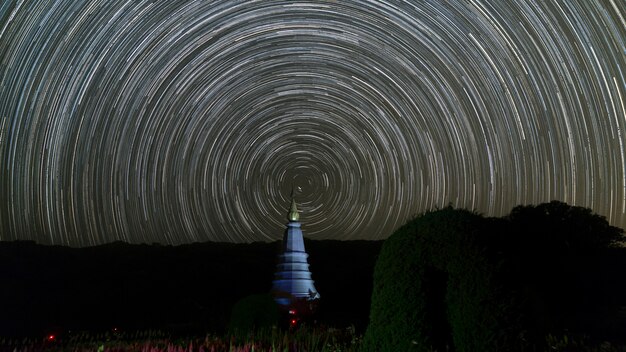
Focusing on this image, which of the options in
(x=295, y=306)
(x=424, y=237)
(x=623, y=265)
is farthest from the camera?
(x=623, y=265)

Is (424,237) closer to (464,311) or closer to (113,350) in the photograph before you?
(464,311)

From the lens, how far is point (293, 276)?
129ft

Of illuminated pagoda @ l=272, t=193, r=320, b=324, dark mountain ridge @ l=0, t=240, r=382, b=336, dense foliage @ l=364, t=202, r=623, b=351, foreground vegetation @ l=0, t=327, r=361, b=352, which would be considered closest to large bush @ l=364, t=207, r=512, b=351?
dense foliage @ l=364, t=202, r=623, b=351

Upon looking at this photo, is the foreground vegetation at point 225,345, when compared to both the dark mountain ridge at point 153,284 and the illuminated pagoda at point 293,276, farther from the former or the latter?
the illuminated pagoda at point 293,276

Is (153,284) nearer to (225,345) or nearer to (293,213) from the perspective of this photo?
(293,213)

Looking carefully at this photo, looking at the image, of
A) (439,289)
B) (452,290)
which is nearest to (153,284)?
(439,289)

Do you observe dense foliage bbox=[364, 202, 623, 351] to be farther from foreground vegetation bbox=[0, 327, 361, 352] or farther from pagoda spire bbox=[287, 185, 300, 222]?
pagoda spire bbox=[287, 185, 300, 222]

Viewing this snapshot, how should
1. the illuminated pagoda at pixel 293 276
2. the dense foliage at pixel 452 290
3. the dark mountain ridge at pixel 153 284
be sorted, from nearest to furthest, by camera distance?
the dense foliage at pixel 452 290
the dark mountain ridge at pixel 153 284
the illuminated pagoda at pixel 293 276

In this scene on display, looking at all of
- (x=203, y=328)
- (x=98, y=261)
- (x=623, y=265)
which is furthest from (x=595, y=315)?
(x=98, y=261)

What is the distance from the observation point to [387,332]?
9477 mm

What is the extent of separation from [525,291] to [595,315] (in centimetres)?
2902

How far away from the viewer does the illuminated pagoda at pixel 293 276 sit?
3841cm

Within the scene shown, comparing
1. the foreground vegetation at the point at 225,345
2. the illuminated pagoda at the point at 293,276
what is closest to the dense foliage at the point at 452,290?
the foreground vegetation at the point at 225,345

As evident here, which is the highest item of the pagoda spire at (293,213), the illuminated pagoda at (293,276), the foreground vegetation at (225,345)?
the pagoda spire at (293,213)
